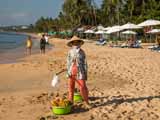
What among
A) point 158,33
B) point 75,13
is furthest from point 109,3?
point 158,33

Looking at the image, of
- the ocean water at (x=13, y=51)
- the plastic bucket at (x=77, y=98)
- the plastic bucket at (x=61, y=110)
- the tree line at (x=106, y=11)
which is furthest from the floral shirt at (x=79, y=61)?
the tree line at (x=106, y=11)

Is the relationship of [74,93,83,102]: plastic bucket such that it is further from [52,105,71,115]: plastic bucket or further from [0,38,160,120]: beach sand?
[52,105,71,115]: plastic bucket

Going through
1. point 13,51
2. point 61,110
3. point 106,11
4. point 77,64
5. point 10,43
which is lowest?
point 61,110

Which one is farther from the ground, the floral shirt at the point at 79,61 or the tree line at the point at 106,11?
the tree line at the point at 106,11

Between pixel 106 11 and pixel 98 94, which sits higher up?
pixel 106 11

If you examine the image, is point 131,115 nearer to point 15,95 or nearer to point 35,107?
point 35,107

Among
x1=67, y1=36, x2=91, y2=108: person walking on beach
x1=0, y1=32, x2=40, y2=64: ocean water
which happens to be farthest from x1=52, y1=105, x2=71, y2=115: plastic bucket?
x1=0, y1=32, x2=40, y2=64: ocean water

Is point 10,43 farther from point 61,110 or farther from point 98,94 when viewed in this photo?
point 61,110

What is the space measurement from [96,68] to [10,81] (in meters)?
4.01

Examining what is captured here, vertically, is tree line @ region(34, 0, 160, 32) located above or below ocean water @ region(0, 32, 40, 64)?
above

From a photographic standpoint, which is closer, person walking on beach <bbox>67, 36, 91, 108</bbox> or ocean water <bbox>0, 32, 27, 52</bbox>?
person walking on beach <bbox>67, 36, 91, 108</bbox>

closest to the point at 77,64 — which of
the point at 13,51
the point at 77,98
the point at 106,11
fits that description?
the point at 77,98

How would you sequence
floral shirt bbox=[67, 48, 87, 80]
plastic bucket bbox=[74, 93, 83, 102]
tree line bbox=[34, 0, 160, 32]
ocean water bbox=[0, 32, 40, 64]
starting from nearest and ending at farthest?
floral shirt bbox=[67, 48, 87, 80]
plastic bucket bbox=[74, 93, 83, 102]
ocean water bbox=[0, 32, 40, 64]
tree line bbox=[34, 0, 160, 32]

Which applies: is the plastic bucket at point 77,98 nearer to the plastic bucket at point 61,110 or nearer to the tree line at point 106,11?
the plastic bucket at point 61,110
